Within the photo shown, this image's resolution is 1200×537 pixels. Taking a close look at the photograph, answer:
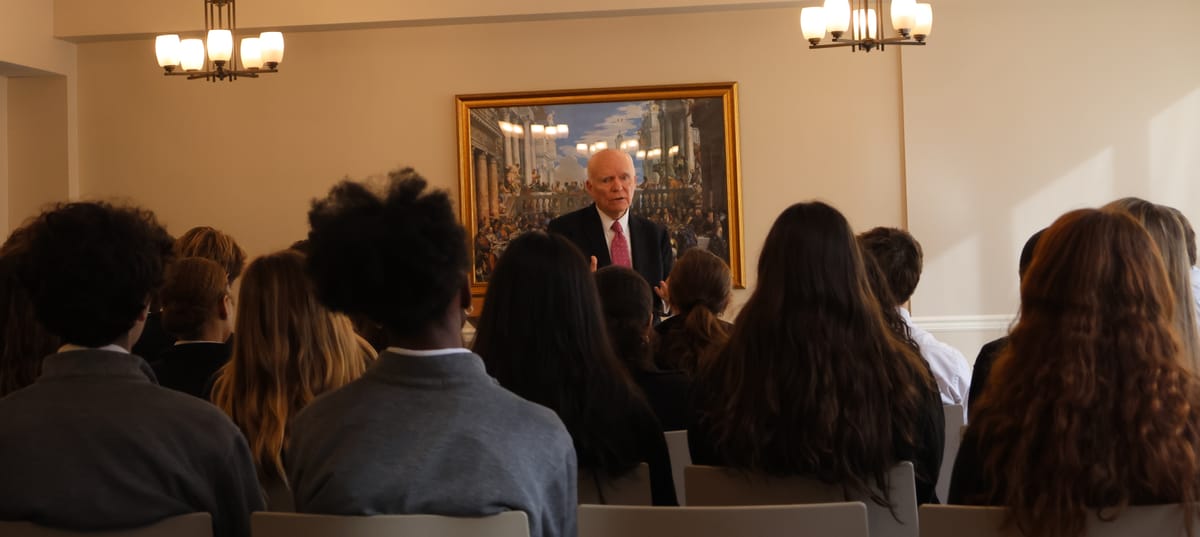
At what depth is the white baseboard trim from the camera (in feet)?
26.9

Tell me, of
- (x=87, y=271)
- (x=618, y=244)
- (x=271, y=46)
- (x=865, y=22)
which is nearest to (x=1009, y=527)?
(x=87, y=271)

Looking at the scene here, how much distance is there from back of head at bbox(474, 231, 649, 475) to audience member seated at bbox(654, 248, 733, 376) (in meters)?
0.93

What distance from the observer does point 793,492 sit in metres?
2.71

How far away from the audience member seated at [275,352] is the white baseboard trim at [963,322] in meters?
5.85

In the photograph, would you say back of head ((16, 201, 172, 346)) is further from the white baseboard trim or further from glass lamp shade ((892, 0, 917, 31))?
the white baseboard trim

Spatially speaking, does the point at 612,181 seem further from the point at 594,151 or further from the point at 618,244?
the point at 594,151

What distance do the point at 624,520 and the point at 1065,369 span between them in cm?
84

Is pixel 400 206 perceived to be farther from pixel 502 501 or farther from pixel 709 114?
pixel 709 114

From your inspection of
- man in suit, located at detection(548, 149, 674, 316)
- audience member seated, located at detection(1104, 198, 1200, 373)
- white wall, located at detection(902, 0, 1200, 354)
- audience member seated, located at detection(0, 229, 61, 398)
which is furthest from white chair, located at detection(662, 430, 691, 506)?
→ white wall, located at detection(902, 0, 1200, 354)

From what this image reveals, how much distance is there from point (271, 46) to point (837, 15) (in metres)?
3.47

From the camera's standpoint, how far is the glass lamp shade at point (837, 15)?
694 cm

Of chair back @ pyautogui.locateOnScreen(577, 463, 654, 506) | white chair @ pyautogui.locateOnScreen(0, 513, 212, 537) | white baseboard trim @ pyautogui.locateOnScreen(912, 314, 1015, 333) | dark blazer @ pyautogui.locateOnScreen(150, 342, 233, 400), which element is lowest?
chair back @ pyautogui.locateOnScreen(577, 463, 654, 506)

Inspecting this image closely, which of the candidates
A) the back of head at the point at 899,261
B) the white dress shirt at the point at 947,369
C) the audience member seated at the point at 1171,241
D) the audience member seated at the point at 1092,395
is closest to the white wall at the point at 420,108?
the white dress shirt at the point at 947,369

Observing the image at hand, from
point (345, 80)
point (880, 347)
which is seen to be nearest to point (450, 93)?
point (345, 80)
